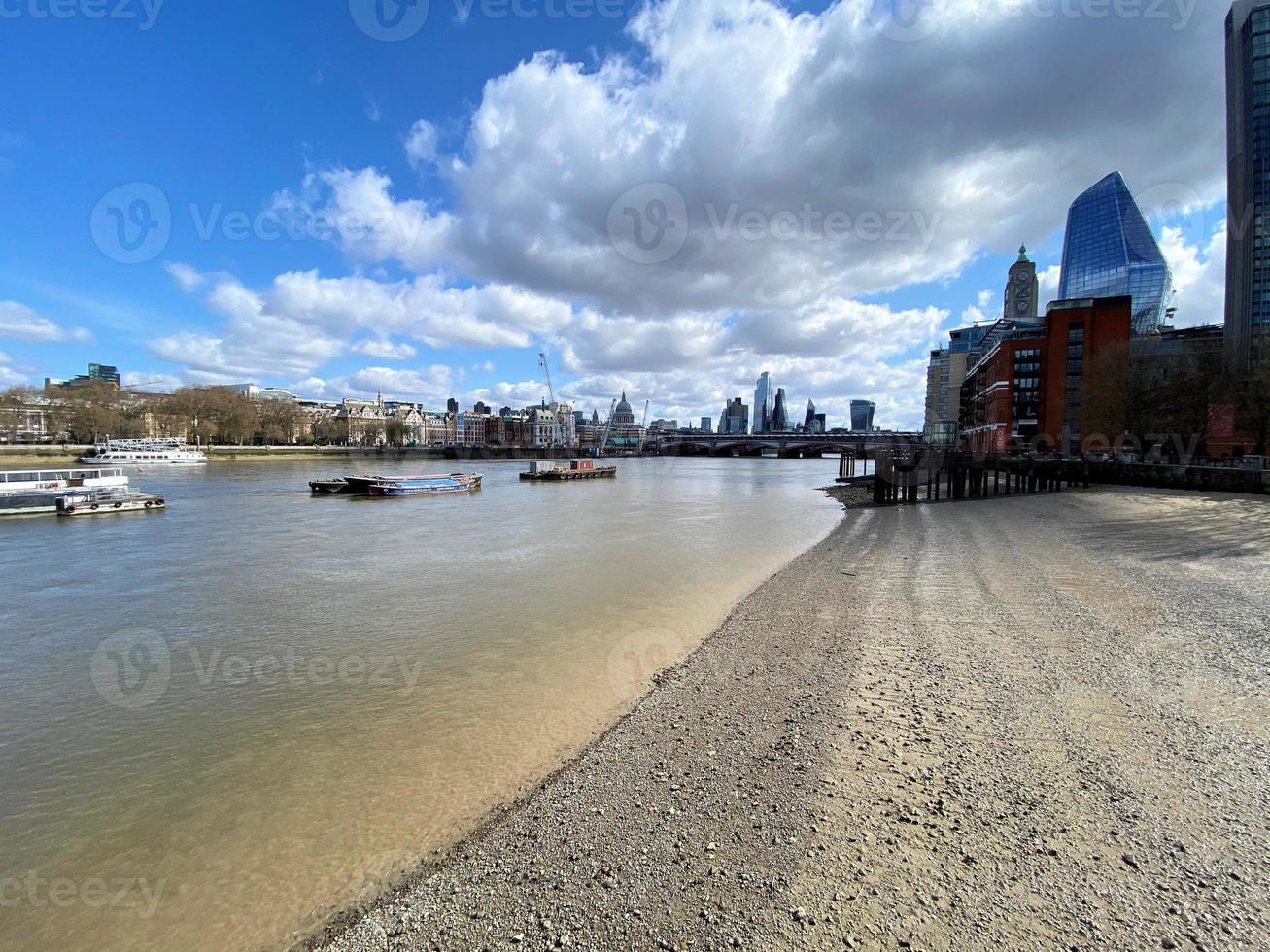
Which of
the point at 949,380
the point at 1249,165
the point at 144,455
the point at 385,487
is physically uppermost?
the point at 1249,165

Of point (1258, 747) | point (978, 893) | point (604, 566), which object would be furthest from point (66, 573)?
point (1258, 747)

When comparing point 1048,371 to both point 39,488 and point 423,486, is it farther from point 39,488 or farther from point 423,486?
point 39,488

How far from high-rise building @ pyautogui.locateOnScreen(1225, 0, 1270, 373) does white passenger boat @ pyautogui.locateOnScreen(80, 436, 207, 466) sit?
444ft

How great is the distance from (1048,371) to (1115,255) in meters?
61.9

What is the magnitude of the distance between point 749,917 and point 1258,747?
514 centimetres

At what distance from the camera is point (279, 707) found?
7.15 meters

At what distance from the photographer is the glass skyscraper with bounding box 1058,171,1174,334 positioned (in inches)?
4230

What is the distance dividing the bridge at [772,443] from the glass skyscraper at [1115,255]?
1749 inches

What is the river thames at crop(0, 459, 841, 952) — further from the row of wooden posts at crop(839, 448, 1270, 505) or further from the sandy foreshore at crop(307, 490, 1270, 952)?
the row of wooden posts at crop(839, 448, 1270, 505)

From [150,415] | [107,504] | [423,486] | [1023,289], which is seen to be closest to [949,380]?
[1023,289]

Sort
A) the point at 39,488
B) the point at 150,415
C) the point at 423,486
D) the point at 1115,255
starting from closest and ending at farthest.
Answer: the point at 39,488
the point at 423,486
the point at 150,415
the point at 1115,255

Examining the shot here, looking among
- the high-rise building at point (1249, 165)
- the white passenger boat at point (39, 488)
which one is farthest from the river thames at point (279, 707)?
the high-rise building at point (1249, 165)

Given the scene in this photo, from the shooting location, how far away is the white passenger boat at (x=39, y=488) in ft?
90.4

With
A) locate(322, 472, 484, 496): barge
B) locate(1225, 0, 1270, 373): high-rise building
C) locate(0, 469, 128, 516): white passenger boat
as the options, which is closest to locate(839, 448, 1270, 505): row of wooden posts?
locate(322, 472, 484, 496): barge
